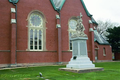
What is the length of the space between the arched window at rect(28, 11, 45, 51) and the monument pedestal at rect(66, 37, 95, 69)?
11.6 meters

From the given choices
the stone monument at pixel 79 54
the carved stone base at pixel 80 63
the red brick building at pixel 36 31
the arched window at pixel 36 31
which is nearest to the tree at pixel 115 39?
the red brick building at pixel 36 31

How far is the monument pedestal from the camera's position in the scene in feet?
48.4

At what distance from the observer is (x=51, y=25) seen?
91.5ft

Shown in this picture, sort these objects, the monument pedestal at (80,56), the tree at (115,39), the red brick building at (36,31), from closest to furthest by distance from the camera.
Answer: the monument pedestal at (80,56) < the red brick building at (36,31) < the tree at (115,39)

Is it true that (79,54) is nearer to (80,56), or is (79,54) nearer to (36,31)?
(80,56)

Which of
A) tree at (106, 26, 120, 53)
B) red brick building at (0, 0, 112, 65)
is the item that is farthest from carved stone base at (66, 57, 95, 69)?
tree at (106, 26, 120, 53)

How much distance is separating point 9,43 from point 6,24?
10.1 ft

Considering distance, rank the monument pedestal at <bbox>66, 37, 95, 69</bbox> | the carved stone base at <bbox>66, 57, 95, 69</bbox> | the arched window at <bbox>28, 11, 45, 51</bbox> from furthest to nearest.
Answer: the arched window at <bbox>28, 11, 45, 51</bbox>, the monument pedestal at <bbox>66, 37, 95, 69</bbox>, the carved stone base at <bbox>66, 57, 95, 69</bbox>

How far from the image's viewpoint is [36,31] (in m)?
26.6

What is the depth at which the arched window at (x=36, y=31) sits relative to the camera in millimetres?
25870

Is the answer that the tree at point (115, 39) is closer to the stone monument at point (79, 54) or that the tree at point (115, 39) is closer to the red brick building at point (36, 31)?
the red brick building at point (36, 31)

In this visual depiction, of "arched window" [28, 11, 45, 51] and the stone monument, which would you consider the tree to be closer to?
"arched window" [28, 11, 45, 51]

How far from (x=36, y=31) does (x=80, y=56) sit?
13.5 metres

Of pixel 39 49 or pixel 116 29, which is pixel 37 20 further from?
pixel 116 29
